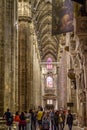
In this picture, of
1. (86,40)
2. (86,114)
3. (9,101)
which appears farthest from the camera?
(9,101)

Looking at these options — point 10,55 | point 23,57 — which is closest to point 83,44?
point 10,55

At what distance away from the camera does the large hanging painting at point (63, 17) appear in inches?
674

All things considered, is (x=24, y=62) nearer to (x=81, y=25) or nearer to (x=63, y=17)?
(x=63, y=17)

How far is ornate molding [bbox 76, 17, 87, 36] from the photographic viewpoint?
1377cm

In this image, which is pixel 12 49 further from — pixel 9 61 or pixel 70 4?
pixel 70 4

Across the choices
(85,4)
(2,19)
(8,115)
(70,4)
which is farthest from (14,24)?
(85,4)

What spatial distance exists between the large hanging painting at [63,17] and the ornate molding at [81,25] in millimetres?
3086

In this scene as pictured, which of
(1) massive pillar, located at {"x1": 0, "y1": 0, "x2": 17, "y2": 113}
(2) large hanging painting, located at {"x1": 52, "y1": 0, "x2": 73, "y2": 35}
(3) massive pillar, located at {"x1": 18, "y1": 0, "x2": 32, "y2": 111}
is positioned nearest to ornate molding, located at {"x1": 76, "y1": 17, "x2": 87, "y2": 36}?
(2) large hanging painting, located at {"x1": 52, "y1": 0, "x2": 73, "y2": 35}

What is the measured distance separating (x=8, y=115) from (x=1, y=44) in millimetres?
3589

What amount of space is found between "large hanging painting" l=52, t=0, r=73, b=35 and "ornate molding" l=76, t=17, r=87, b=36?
3.09 m

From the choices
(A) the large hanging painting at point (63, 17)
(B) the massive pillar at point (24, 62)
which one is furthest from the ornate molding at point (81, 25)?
(B) the massive pillar at point (24, 62)

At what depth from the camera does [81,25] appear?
1380cm

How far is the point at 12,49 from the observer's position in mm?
21766

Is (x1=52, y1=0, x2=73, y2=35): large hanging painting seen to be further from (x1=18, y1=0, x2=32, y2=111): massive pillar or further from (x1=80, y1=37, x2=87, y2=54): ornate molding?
(x1=18, y1=0, x2=32, y2=111): massive pillar
